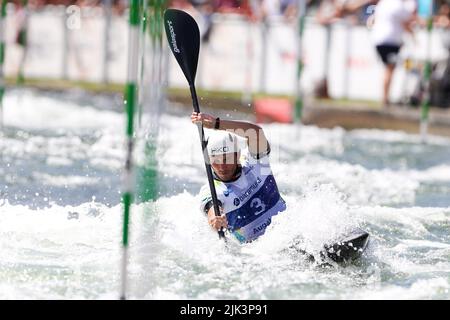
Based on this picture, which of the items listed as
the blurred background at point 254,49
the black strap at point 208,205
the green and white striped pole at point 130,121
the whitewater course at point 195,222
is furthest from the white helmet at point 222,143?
the blurred background at point 254,49

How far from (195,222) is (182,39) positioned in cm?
155

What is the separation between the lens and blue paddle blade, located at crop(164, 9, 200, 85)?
30.4 ft

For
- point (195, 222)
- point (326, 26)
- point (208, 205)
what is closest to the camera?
point (208, 205)

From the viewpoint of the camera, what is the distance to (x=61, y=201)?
434 inches

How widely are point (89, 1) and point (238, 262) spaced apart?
13323 millimetres

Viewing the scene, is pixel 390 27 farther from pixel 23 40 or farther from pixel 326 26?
pixel 23 40

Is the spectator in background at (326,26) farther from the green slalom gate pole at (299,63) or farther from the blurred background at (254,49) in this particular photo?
the green slalom gate pole at (299,63)

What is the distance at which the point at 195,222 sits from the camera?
9.85 meters

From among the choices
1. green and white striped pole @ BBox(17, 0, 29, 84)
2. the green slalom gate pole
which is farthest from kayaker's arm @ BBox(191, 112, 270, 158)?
green and white striped pole @ BBox(17, 0, 29, 84)

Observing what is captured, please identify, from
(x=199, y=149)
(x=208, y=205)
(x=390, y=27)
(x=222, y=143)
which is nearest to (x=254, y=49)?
(x=390, y=27)

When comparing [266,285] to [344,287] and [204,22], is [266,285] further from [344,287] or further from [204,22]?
[204,22]

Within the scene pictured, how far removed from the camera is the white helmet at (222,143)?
8.89 metres

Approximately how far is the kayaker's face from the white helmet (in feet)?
0.15

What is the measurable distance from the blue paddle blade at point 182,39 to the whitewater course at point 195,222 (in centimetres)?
121
